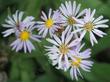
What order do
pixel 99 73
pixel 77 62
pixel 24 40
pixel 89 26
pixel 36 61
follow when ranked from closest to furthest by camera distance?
1. pixel 89 26
2. pixel 77 62
3. pixel 24 40
4. pixel 99 73
5. pixel 36 61

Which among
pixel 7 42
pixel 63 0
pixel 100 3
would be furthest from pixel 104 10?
pixel 7 42

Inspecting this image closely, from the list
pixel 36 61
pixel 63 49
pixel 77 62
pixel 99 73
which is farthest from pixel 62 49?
pixel 36 61

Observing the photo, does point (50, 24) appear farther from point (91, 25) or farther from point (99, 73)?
point (99, 73)

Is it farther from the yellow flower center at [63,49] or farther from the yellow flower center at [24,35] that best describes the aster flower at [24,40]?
the yellow flower center at [63,49]

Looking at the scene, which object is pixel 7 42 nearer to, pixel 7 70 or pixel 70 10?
pixel 7 70

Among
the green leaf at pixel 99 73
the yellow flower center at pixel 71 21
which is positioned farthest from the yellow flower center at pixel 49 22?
the green leaf at pixel 99 73

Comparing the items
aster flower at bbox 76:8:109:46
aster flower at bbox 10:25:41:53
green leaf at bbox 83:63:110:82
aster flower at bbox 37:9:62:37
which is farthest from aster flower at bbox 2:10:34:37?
green leaf at bbox 83:63:110:82

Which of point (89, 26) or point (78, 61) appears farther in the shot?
point (78, 61)

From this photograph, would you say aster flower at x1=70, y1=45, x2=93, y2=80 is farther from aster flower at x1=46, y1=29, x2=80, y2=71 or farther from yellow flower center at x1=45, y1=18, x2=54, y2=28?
yellow flower center at x1=45, y1=18, x2=54, y2=28
